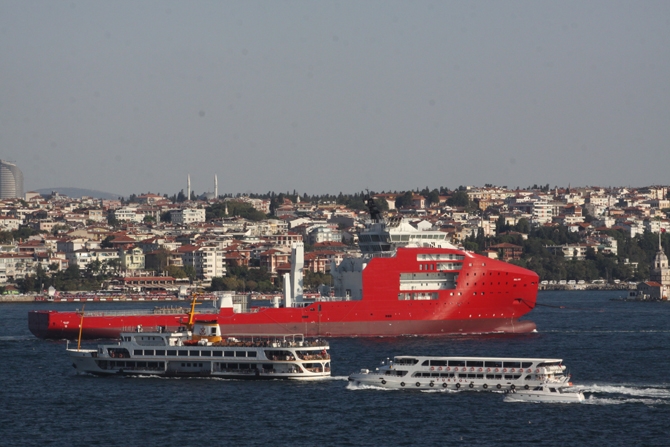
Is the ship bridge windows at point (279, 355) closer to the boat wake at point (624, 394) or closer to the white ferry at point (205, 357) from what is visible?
the white ferry at point (205, 357)

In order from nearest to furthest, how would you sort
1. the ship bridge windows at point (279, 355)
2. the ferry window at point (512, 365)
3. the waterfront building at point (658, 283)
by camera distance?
the ferry window at point (512, 365), the ship bridge windows at point (279, 355), the waterfront building at point (658, 283)

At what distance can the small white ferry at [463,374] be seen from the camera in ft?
138

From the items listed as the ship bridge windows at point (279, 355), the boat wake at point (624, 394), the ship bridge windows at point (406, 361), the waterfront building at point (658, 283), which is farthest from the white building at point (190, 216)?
the boat wake at point (624, 394)

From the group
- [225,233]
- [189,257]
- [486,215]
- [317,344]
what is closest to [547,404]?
[317,344]

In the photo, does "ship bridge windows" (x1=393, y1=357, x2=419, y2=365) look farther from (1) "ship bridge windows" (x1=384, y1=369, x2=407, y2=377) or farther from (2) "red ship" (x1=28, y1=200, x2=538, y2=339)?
(2) "red ship" (x1=28, y1=200, x2=538, y2=339)

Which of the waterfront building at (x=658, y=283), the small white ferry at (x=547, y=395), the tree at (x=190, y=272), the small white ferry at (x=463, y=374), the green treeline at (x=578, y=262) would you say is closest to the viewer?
the small white ferry at (x=547, y=395)

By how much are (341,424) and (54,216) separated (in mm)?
157931

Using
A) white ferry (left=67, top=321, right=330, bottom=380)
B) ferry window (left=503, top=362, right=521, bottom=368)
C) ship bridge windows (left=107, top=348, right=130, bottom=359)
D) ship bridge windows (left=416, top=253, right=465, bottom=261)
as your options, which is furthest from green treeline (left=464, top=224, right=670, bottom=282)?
ferry window (left=503, top=362, right=521, bottom=368)

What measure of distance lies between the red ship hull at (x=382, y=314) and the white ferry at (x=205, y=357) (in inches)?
458

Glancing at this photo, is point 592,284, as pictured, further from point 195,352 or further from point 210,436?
point 210,436

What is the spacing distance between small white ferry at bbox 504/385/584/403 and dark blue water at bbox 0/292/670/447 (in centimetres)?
41

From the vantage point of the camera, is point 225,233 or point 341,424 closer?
point 341,424

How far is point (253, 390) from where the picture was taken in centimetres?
4381

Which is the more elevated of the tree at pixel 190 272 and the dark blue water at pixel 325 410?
the dark blue water at pixel 325 410
